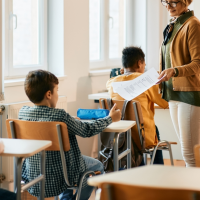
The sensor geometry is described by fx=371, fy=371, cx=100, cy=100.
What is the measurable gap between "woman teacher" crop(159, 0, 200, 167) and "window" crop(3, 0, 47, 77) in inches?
57.4

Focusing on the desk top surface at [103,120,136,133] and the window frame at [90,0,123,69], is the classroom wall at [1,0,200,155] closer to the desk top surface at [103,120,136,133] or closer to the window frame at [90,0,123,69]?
the window frame at [90,0,123,69]

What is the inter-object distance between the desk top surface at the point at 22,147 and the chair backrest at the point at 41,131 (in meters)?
0.10

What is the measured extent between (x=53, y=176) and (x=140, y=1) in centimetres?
385

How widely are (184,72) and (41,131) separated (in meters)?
0.97

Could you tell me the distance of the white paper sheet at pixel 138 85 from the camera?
242 centimetres

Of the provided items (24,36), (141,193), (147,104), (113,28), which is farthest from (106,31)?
(141,193)

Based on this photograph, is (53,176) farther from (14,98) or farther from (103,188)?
(14,98)

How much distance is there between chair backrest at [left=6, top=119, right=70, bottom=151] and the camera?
1.88m

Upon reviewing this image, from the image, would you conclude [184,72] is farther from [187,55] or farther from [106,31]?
[106,31]

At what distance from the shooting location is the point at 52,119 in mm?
1968

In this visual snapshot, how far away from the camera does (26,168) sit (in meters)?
2.12

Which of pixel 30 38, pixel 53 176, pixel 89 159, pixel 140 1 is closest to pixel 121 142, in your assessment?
pixel 89 159

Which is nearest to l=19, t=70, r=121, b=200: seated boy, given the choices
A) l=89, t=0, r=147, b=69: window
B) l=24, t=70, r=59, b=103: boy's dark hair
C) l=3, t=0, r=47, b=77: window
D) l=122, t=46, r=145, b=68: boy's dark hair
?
l=24, t=70, r=59, b=103: boy's dark hair

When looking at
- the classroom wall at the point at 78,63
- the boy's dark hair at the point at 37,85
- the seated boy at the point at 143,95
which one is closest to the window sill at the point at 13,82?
the classroom wall at the point at 78,63
